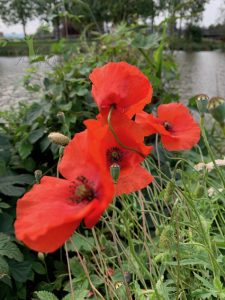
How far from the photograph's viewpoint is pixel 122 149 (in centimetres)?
42

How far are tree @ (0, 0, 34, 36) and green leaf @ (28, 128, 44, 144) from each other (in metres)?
0.47

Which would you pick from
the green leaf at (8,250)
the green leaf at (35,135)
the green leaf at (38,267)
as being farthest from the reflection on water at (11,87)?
the green leaf at (8,250)

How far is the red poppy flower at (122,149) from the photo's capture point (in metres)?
0.39

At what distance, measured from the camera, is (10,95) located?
219 centimetres

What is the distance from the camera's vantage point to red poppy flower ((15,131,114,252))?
1.13ft

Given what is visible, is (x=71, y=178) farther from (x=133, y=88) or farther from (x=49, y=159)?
(x=49, y=159)

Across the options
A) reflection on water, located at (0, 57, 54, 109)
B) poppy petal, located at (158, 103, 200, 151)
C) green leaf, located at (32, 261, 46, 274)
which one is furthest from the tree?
poppy petal, located at (158, 103, 200, 151)

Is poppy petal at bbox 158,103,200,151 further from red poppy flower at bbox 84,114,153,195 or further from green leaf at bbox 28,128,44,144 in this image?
green leaf at bbox 28,128,44,144

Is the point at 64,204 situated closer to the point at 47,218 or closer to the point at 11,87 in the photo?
the point at 47,218

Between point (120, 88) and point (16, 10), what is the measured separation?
1448mm

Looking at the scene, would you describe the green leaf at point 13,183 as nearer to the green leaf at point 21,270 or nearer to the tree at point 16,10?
the green leaf at point 21,270

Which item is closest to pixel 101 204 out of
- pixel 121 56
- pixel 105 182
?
pixel 105 182

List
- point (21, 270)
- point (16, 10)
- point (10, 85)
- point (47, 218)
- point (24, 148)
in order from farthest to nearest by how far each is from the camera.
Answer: point (10, 85)
point (16, 10)
point (24, 148)
point (21, 270)
point (47, 218)

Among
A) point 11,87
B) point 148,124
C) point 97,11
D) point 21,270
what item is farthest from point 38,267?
point 97,11
